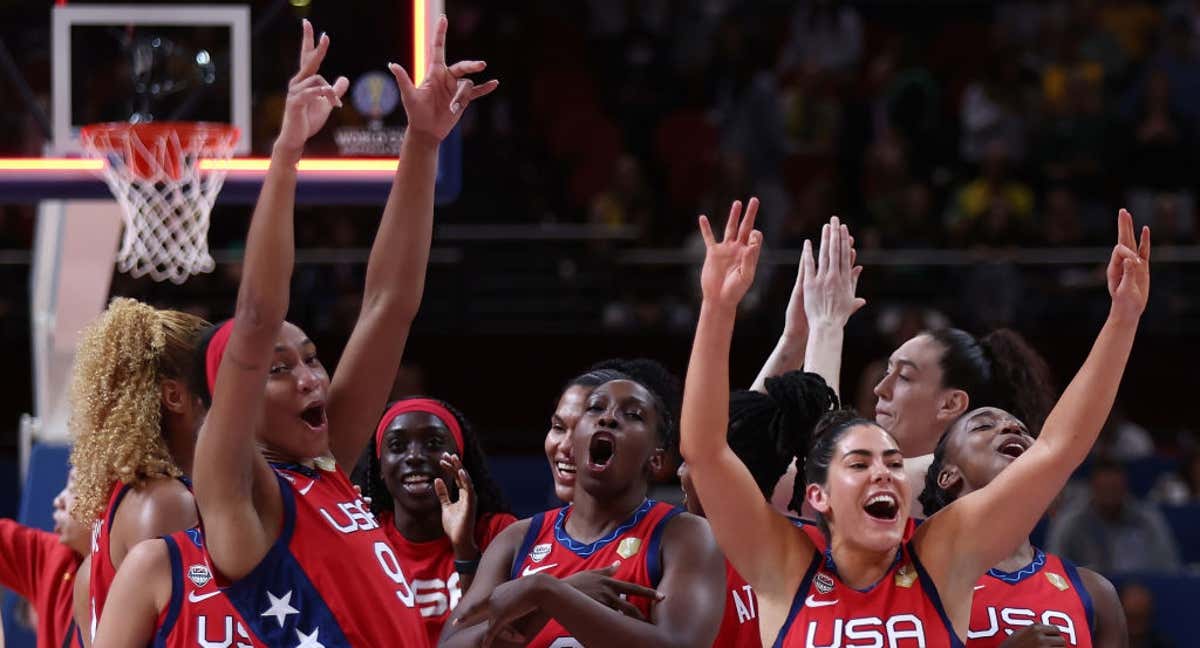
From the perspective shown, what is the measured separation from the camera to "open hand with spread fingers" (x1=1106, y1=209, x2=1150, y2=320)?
3.60m

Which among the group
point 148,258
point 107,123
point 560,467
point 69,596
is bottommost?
point 69,596

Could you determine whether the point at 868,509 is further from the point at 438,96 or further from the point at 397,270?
the point at 438,96

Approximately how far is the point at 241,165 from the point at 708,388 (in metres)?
2.73

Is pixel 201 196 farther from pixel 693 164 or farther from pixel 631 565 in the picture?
pixel 693 164

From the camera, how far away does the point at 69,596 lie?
4637 mm

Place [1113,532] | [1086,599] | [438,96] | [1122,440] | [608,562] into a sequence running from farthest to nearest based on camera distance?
[1122,440]
[1113,532]
[1086,599]
[608,562]
[438,96]

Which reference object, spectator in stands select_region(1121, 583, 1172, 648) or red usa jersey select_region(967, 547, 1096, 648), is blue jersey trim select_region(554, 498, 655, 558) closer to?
red usa jersey select_region(967, 547, 1096, 648)

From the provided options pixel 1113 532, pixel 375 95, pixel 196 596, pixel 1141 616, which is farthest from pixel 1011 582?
pixel 1113 532

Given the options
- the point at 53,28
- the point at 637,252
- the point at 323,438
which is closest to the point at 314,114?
the point at 323,438

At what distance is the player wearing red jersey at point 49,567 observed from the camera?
182 inches

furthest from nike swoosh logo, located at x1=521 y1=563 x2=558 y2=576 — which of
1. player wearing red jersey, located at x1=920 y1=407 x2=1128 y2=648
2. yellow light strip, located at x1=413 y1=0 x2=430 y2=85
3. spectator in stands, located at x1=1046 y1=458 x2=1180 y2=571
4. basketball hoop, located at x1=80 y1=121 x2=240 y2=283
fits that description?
spectator in stands, located at x1=1046 y1=458 x2=1180 y2=571

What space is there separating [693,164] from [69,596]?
26.6ft

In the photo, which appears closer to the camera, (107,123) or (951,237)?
(107,123)

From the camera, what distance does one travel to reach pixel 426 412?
4836 mm
